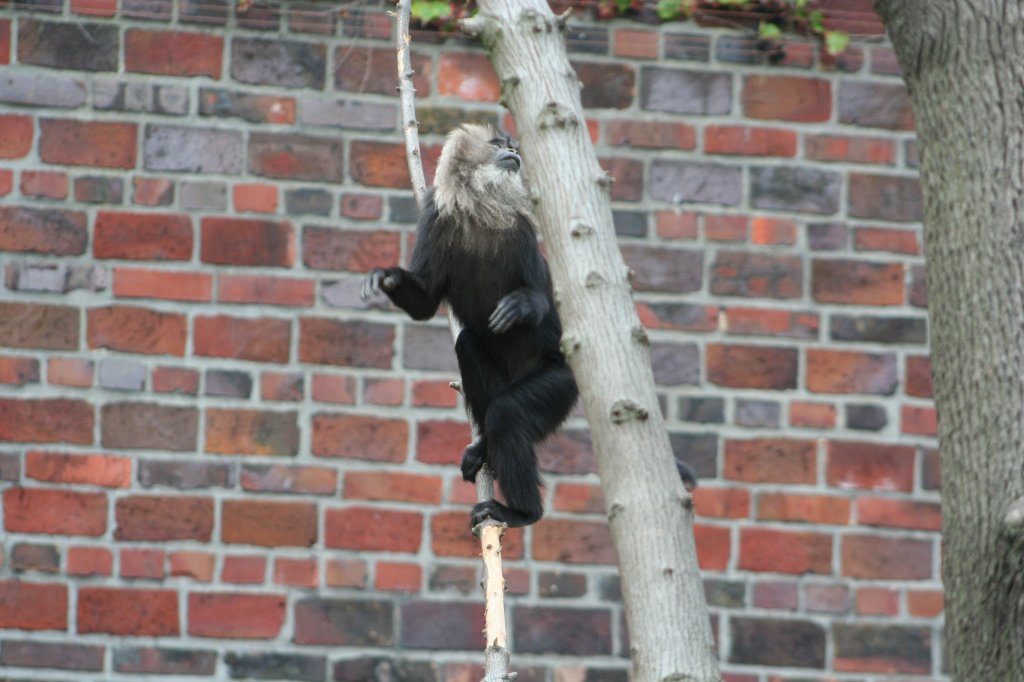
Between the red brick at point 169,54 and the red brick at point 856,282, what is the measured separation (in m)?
2.05

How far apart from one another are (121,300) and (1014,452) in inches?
116

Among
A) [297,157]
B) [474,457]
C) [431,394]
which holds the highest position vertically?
[297,157]

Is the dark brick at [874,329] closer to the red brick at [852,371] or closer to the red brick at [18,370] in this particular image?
the red brick at [852,371]

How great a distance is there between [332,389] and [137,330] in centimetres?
64

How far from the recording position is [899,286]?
4.58m

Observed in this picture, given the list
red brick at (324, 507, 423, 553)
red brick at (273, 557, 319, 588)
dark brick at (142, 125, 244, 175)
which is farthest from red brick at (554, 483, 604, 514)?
dark brick at (142, 125, 244, 175)

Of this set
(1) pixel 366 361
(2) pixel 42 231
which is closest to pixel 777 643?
(1) pixel 366 361

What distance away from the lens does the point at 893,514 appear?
4488 millimetres

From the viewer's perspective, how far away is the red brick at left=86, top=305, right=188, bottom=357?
14.4 ft

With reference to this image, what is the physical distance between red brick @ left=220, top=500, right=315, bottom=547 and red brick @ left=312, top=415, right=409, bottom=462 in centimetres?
19

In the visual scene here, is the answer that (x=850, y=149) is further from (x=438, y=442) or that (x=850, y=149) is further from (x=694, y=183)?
(x=438, y=442)

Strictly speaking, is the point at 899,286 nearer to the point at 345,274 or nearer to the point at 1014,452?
the point at 345,274

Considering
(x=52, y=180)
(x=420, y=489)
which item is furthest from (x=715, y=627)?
(x=52, y=180)

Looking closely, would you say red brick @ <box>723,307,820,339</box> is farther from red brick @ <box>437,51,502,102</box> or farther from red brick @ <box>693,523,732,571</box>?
red brick @ <box>437,51,502,102</box>
